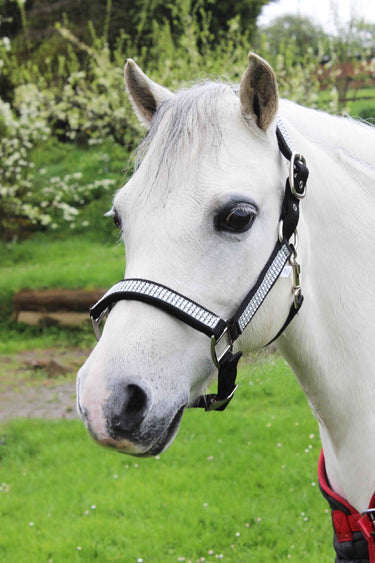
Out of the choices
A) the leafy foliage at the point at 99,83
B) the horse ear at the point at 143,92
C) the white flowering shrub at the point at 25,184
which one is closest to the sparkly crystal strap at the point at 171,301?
the horse ear at the point at 143,92

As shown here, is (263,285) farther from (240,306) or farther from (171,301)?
(171,301)

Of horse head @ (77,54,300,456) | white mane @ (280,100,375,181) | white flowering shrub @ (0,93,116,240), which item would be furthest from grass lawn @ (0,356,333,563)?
white flowering shrub @ (0,93,116,240)

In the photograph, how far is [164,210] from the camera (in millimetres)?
1661

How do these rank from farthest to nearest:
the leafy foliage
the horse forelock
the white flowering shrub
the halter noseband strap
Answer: the white flowering shrub
the leafy foliage
the horse forelock
the halter noseband strap

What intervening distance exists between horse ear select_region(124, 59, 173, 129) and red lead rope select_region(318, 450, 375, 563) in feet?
5.13

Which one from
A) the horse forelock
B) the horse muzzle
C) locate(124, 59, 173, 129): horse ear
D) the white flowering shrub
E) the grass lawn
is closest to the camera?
the horse muzzle

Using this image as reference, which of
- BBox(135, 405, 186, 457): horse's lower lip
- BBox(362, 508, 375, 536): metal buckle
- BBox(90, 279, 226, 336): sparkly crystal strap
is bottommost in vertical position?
BBox(362, 508, 375, 536): metal buckle

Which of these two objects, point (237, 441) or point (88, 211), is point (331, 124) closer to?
point (237, 441)

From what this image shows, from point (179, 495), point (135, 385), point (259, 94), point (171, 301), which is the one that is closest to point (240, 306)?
point (171, 301)

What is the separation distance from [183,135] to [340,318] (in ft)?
2.72

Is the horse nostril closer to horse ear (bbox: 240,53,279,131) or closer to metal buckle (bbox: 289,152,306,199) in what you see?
metal buckle (bbox: 289,152,306,199)

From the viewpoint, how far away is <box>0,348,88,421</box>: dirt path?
22.1 feet

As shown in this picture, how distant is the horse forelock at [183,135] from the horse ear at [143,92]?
A: 5.6 inches

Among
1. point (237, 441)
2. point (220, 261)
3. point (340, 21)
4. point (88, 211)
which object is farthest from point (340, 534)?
point (88, 211)
